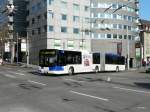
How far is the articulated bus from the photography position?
42156mm

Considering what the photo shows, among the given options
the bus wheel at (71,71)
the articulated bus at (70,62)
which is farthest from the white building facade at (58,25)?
the bus wheel at (71,71)

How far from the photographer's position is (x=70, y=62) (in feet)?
145

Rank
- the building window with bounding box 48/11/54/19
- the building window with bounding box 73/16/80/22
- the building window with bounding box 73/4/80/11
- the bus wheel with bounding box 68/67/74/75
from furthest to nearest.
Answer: the building window with bounding box 73/4/80/11
the building window with bounding box 73/16/80/22
the building window with bounding box 48/11/54/19
the bus wheel with bounding box 68/67/74/75

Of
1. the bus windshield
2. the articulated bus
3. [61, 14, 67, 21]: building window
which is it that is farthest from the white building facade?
the bus windshield

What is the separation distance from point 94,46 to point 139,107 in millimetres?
86703

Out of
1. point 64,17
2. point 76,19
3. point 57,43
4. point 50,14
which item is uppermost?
point 50,14

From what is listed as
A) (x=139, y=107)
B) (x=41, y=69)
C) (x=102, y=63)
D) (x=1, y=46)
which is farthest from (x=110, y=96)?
(x=1, y=46)

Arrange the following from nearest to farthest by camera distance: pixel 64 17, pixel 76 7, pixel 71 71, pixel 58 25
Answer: pixel 71 71 < pixel 58 25 < pixel 64 17 < pixel 76 7

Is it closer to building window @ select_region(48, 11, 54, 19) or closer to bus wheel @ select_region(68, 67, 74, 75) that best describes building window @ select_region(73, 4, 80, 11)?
building window @ select_region(48, 11, 54, 19)

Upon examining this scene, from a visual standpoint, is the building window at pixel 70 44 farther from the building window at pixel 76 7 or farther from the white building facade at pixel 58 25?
the building window at pixel 76 7

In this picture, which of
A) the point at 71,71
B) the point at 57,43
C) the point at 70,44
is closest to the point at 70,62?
the point at 71,71

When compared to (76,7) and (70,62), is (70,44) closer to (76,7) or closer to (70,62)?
(76,7)

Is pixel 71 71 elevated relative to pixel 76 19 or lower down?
lower down

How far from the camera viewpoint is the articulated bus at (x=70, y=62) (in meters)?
42.2
